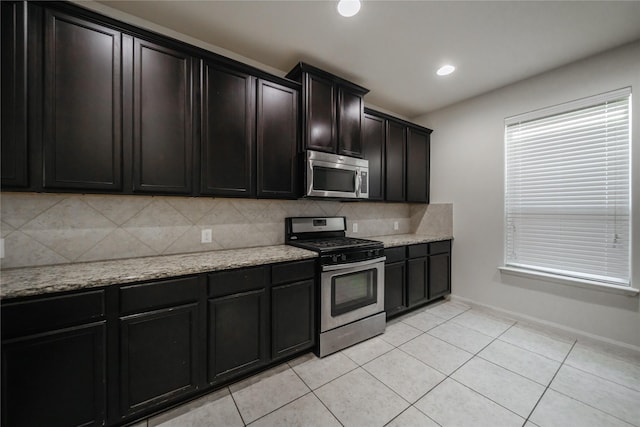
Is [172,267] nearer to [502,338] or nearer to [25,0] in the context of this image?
[25,0]

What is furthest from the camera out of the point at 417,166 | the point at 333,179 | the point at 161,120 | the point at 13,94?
the point at 417,166

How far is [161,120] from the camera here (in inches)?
67.1

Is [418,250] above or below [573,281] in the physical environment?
above

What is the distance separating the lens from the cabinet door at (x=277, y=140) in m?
2.14

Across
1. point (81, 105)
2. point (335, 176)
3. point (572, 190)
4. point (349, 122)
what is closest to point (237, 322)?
point (335, 176)

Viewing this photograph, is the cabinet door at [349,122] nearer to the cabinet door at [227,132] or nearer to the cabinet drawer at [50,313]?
the cabinet door at [227,132]

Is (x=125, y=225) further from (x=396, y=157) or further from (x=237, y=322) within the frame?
(x=396, y=157)

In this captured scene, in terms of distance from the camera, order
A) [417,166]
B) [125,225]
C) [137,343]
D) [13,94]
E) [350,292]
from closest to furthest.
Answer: [13,94] → [137,343] → [125,225] → [350,292] → [417,166]

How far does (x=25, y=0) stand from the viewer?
132 cm

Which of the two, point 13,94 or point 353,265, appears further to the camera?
point 353,265

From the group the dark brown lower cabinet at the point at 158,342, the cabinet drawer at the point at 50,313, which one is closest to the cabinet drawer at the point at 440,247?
the dark brown lower cabinet at the point at 158,342

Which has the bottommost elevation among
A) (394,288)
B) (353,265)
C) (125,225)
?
(394,288)

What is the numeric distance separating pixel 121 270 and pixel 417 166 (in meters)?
3.58

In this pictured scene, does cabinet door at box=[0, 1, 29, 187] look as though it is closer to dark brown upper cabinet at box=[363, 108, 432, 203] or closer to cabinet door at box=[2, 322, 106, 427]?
cabinet door at box=[2, 322, 106, 427]
